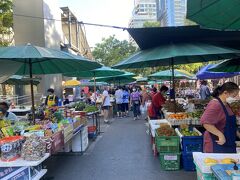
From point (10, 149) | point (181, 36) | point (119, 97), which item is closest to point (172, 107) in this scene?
point (181, 36)

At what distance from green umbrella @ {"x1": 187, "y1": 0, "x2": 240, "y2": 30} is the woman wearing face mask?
2.89ft

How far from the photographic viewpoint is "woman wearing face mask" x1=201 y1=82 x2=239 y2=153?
14.7ft

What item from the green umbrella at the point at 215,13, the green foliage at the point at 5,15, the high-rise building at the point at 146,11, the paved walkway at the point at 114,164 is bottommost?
the paved walkway at the point at 114,164

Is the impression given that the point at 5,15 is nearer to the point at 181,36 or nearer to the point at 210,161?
the point at 181,36

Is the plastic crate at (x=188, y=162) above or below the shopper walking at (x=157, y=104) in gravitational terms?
below

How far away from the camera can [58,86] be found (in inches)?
909

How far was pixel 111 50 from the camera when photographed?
46438 millimetres

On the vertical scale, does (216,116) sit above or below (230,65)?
below

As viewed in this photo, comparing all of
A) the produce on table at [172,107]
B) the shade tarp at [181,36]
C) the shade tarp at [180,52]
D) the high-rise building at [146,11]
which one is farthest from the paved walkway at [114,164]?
the high-rise building at [146,11]

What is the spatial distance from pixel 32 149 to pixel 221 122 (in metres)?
2.80

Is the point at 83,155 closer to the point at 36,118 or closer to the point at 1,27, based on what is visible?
the point at 36,118

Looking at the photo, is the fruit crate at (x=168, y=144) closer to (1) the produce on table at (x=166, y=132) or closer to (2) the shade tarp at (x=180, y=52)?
(1) the produce on table at (x=166, y=132)

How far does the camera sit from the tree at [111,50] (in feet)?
147

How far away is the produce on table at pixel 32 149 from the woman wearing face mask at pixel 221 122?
8.13ft
